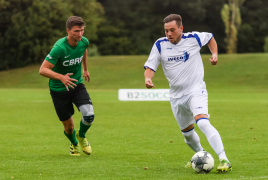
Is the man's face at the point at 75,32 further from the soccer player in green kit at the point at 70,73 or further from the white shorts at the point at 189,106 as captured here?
the white shorts at the point at 189,106

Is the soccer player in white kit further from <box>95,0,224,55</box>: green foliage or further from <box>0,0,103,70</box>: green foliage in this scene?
<box>95,0,224,55</box>: green foliage

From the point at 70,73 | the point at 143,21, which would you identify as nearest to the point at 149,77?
the point at 70,73

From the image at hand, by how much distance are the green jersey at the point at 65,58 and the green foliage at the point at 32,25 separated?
44162mm

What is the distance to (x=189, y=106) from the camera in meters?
6.73

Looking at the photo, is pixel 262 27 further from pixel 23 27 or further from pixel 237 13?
pixel 23 27

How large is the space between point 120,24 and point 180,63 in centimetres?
6470

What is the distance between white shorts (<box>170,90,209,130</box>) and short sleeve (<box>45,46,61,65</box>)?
212 cm

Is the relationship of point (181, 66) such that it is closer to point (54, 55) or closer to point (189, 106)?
point (189, 106)

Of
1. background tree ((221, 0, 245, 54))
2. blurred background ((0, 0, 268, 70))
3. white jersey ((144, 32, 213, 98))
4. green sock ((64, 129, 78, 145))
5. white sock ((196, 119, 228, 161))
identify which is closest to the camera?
white sock ((196, 119, 228, 161))

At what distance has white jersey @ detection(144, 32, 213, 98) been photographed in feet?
22.3

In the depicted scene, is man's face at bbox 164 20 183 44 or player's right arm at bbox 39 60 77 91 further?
player's right arm at bbox 39 60 77 91

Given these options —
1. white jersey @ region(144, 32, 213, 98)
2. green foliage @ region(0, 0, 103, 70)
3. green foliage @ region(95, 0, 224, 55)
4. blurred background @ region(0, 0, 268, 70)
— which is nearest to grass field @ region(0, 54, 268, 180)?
white jersey @ region(144, 32, 213, 98)

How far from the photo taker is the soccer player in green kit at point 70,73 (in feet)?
24.7

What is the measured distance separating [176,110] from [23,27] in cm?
4735
